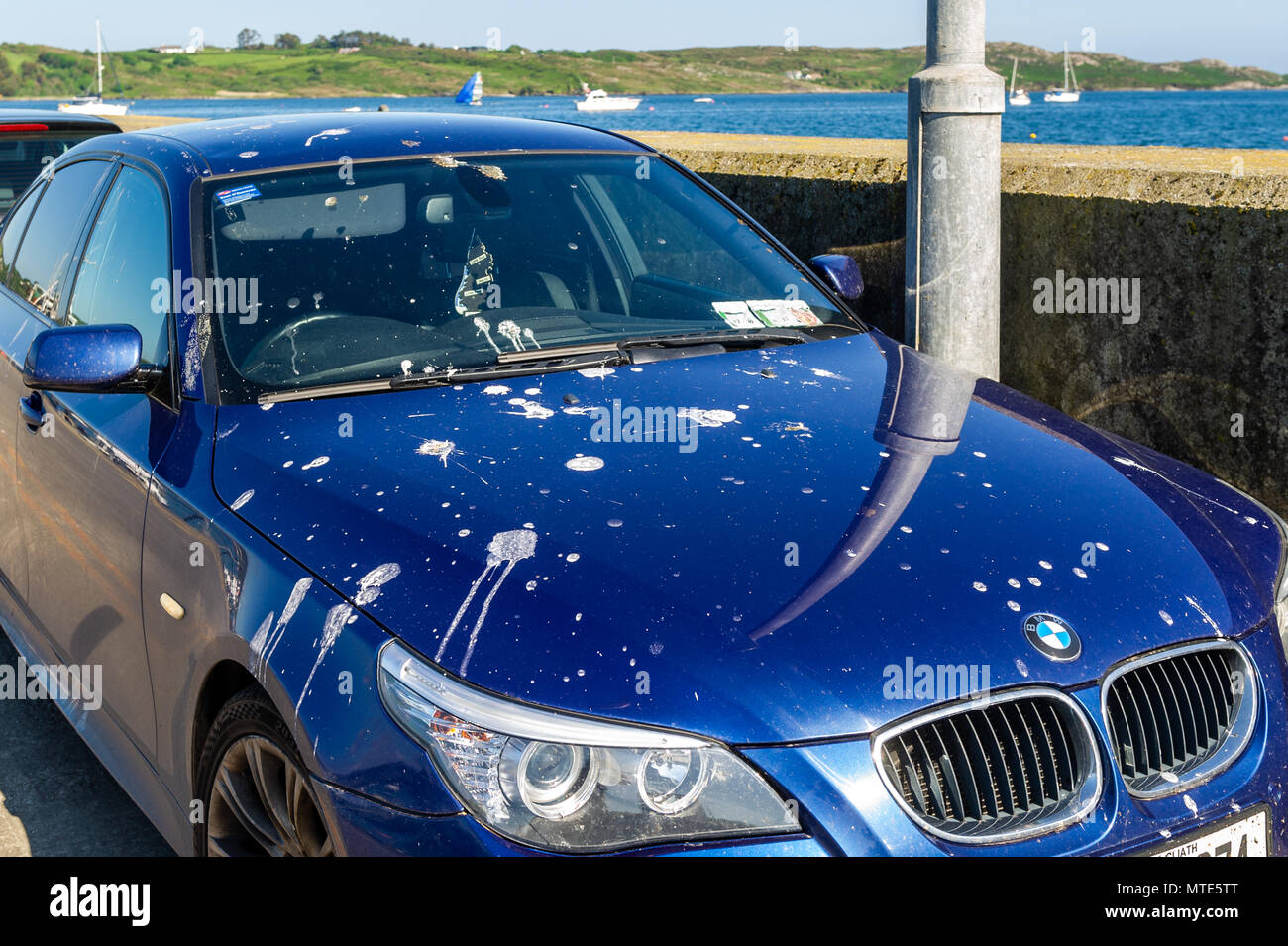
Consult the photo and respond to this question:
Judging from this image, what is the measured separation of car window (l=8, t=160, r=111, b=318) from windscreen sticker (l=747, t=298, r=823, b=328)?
192 cm

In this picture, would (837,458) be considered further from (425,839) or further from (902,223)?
(902,223)

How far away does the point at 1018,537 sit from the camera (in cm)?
224

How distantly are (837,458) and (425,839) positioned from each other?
108 cm

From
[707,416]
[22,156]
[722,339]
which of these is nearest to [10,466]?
[722,339]

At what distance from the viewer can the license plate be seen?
1995 millimetres

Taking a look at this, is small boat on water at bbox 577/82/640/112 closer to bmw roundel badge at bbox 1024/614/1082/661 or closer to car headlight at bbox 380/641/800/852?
bmw roundel badge at bbox 1024/614/1082/661

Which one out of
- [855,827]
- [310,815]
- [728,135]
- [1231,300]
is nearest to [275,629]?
[310,815]

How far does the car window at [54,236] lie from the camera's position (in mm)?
3773

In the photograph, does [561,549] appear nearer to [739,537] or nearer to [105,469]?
[739,537]

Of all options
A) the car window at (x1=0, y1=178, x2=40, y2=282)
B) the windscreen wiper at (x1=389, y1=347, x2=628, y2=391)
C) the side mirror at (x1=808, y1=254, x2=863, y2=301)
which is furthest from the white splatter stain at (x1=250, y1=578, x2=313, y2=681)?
the car window at (x1=0, y1=178, x2=40, y2=282)

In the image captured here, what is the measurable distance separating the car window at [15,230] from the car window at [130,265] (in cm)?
86

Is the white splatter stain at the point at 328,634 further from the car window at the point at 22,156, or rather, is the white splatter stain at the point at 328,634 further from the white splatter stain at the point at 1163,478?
the car window at the point at 22,156

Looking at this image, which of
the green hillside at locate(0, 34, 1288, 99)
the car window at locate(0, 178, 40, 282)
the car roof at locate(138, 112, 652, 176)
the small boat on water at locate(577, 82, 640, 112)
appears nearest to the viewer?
the car roof at locate(138, 112, 652, 176)

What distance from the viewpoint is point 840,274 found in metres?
3.93
